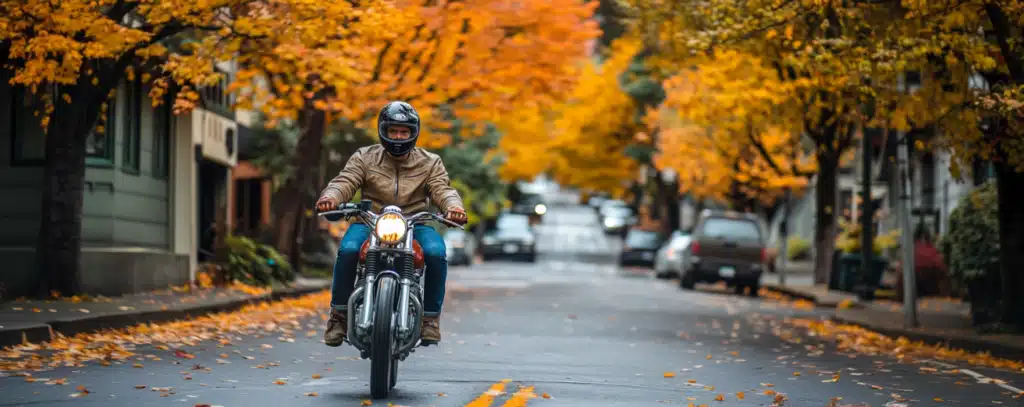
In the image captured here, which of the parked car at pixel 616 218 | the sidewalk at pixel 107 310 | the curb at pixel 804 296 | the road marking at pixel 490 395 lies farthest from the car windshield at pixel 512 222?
the road marking at pixel 490 395

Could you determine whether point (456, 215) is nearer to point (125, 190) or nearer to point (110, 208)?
point (110, 208)

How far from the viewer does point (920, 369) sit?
14258 millimetres

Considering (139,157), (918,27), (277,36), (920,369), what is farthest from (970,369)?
(139,157)

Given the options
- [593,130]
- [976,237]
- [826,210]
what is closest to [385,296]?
[976,237]

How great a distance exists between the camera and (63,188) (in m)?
18.5

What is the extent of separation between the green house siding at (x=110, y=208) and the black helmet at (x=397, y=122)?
9.78 m

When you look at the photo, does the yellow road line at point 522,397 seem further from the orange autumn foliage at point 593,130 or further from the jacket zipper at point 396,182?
the orange autumn foliage at point 593,130

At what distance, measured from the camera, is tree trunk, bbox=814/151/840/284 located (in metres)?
33.2

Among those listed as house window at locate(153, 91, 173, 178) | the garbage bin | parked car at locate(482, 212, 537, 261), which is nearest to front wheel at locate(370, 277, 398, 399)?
house window at locate(153, 91, 173, 178)

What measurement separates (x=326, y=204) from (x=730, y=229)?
25.9 m

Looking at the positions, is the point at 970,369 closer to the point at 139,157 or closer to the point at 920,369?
the point at 920,369

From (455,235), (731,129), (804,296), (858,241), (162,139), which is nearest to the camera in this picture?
(162,139)

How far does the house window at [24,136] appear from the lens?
20750mm

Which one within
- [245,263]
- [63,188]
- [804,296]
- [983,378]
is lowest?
[983,378]
